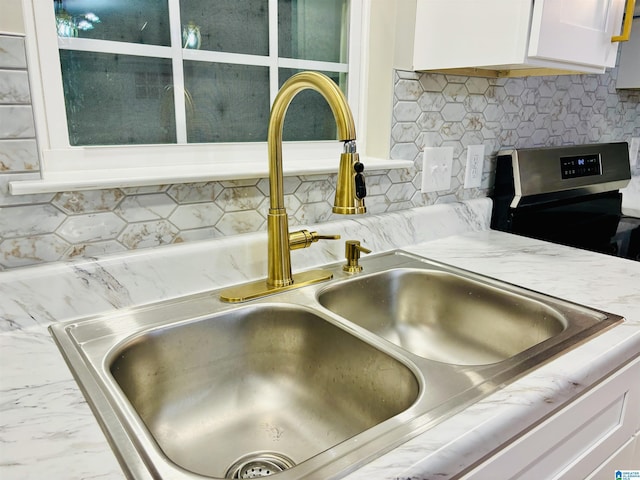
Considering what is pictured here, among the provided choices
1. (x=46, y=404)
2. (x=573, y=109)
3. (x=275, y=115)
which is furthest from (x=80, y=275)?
(x=573, y=109)

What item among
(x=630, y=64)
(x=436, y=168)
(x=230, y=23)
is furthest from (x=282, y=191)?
(x=630, y=64)

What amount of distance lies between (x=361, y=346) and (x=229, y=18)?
31.0 inches

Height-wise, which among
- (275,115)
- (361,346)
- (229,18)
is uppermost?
(229,18)

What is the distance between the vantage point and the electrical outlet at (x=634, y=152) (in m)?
2.24

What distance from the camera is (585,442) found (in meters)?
0.75

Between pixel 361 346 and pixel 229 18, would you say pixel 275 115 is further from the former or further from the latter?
pixel 361 346

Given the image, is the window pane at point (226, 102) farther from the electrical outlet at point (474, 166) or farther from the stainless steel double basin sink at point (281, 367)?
the electrical outlet at point (474, 166)

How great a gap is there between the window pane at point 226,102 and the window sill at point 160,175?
0.08 m

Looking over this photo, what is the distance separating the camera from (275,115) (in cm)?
89

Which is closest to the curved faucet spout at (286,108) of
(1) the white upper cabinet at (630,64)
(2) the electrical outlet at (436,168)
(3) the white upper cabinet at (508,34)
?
(3) the white upper cabinet at (508,34)

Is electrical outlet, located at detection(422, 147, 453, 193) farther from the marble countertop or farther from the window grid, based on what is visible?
the window grid

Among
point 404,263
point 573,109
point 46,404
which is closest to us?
point 46,404

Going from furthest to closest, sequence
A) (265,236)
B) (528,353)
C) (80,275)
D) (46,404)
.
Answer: (265,236) → (80,275) → (528,353) → (46,404)

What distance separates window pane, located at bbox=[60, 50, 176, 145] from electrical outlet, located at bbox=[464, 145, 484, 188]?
87 centimetres
